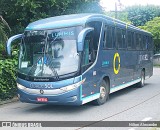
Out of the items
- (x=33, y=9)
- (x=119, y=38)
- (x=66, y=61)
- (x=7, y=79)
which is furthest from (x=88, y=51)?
(x=33, y=9)

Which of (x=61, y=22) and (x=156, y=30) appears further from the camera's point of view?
(x=156, y=30)

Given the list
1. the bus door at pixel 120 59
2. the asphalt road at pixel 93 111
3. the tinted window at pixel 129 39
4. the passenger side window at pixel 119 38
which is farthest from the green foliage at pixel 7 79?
the tinted window at pixel 129 39

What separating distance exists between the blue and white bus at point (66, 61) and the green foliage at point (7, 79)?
198cm

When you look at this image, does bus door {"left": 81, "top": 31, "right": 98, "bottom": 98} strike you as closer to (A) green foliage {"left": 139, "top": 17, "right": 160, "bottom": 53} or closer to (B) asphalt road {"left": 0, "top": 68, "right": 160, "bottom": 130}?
(B) asphalt road {"left": 0, "top": 68, "right": 160, "bottom": 130}

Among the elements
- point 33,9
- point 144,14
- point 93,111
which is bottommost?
point 93,111

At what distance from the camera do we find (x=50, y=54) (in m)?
10.5

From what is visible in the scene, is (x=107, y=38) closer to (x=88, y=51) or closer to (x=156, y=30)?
(x=88, y=51)

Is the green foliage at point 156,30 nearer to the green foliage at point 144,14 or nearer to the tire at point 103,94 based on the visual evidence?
the green foliage at point 144,14

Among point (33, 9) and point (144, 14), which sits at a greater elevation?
point (144, 14)

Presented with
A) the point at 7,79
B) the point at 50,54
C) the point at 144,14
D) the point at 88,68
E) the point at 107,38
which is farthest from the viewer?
the point at 144,14

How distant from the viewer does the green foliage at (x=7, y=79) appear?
12.8 m

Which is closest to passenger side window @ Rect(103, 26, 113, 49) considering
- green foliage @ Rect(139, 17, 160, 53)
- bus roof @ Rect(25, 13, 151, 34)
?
bus roof @ Rect(25, 13, 151, 34)

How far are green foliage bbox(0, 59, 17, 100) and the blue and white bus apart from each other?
198cm

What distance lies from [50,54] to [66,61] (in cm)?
62
